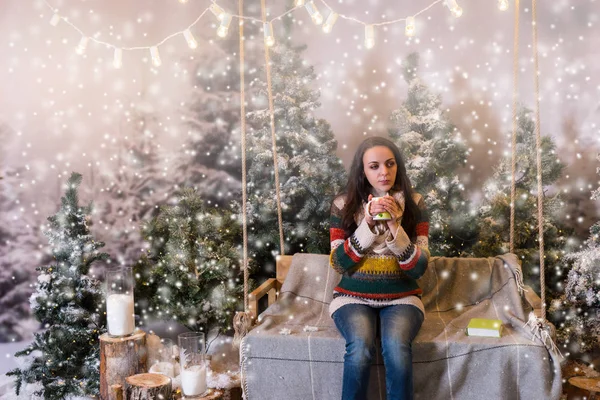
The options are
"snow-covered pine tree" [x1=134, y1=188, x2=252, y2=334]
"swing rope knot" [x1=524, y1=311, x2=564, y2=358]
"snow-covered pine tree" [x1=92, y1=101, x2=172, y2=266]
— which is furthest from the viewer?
"snow-covered pine tree" [x1=92, y1=101, x2=172, y2=266]

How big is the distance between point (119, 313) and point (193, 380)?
0.53 metres

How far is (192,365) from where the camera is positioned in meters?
2.45

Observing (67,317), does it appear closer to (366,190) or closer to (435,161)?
(366,190)

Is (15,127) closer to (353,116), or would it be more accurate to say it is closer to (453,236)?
(353,116)

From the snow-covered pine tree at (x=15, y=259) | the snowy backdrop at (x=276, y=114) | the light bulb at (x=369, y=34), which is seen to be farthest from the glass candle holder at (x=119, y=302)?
the light bulb at (x=369, y=34)

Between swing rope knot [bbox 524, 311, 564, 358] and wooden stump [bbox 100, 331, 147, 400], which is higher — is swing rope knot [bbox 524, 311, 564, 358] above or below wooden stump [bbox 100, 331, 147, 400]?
above

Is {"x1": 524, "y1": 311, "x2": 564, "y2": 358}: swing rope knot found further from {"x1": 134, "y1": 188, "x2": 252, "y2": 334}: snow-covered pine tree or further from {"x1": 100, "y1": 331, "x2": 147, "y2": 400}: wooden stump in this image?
{"x1": 100, "y1": 331, "x2": 147, "y2": 400}: wooden stump

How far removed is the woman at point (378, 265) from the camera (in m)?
2.25

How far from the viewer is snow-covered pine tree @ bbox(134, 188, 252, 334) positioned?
328cm

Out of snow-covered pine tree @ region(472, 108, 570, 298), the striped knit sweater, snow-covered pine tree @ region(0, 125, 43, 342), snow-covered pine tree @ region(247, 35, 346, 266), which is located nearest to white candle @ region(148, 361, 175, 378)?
snow-covered pine tree @ region(247, 35, 346, 266)

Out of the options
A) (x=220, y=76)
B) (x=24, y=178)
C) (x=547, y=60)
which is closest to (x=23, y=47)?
(x=24, y=178)

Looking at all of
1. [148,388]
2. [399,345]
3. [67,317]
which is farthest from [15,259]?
[399,345]

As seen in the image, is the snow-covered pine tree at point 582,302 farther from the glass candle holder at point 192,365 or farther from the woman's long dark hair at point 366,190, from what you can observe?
the glass candle holder at point 192,365

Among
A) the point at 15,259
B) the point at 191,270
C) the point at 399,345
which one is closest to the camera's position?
the point at 399,345
